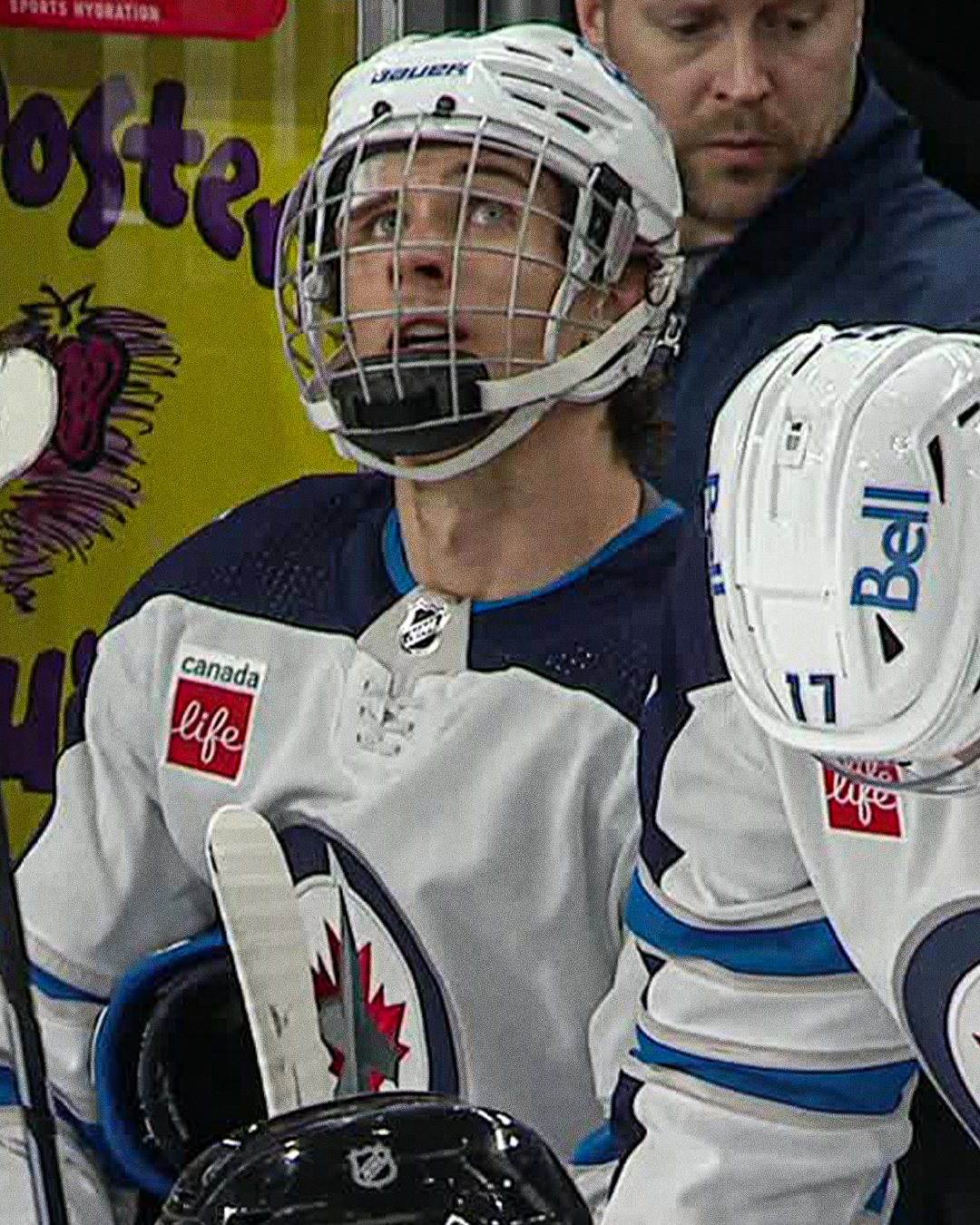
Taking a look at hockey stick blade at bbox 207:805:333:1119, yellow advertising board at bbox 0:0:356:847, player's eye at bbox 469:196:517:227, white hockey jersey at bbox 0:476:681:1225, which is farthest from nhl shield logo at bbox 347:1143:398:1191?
yellow advertising board at bbox 0:0:356:847

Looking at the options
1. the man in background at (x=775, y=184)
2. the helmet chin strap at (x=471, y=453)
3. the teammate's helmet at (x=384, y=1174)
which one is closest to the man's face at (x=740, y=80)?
the man in background at (x=775, y=184)

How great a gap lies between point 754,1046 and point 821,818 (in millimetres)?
111

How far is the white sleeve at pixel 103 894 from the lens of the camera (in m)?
1.61

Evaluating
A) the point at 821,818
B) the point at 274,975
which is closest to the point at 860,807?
the point at 821,818

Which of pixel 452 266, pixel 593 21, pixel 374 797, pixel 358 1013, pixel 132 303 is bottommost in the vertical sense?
pixel 358 1013

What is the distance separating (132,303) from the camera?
89.5 inches

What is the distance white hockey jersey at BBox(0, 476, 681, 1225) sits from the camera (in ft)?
4.87

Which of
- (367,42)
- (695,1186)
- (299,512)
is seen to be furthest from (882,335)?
(367,42)

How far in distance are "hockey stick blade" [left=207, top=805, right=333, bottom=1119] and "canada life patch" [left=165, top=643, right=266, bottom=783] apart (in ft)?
1.45

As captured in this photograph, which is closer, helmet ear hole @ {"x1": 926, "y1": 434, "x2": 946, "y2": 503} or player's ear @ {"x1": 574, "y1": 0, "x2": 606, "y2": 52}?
helmet ear hole @ {"x1": 926, "y1": 434, "x2": 946, "y2": 503}

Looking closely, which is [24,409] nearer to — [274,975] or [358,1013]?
[274,975]

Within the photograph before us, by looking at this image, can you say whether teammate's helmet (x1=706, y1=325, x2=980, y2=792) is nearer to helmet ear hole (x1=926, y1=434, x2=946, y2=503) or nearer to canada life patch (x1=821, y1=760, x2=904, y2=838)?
helmet ear hole (x1=926, y1=434, x2=946, y2=503)

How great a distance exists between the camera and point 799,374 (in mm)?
1119

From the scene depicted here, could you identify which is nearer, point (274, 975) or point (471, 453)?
point (274, 975)
